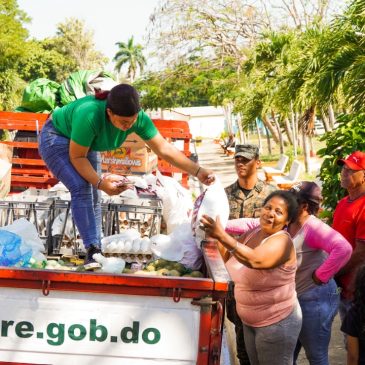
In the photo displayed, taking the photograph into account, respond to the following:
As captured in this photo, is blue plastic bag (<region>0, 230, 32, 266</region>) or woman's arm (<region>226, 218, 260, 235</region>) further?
woman's arm (<region>226, 218, 260, 235</region>)

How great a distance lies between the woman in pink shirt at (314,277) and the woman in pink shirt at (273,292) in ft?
1.30

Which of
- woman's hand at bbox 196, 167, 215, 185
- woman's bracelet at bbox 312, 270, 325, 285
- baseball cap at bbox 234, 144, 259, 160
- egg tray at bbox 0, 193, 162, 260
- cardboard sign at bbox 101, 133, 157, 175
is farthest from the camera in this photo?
cardboard sign at bbox 101, 133, 157, 175

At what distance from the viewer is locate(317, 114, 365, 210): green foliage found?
9.01m

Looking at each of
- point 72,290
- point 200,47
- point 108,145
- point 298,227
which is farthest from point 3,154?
point 200,47

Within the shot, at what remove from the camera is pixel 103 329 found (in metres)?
3.55

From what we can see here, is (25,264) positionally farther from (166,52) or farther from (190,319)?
(166,52)

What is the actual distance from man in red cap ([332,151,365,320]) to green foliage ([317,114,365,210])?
3.50 metres

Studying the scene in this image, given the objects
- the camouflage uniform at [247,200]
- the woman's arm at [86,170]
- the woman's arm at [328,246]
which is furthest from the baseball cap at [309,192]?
the woman's arm at [86,170]

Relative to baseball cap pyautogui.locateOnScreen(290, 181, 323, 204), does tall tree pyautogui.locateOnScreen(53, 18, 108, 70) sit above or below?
above

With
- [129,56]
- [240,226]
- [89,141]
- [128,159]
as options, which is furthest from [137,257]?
[129,56]

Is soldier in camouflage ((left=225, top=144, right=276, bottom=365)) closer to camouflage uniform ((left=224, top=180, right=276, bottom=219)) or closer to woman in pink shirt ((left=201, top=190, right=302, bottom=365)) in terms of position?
camouflage uniform ((left=224, top=180, right=276, bottom=219))

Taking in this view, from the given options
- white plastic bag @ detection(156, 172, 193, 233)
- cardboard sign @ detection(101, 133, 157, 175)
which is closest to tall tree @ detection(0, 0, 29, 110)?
cardboard sign @ detection(101, 133, 157, 175)

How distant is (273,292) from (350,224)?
1081 mm

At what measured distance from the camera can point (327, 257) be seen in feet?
16.6
